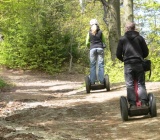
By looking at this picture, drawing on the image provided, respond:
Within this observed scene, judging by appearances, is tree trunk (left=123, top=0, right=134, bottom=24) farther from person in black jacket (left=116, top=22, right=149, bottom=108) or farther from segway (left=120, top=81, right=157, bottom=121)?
segway (left=120, top=81, right=157, bottom=121)

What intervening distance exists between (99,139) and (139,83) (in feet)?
5.68

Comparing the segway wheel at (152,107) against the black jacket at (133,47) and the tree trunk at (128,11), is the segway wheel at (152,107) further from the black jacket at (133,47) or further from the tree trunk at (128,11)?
the tree trunk at (128,11)

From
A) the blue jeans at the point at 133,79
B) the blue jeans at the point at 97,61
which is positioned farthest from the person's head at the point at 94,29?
the blue jeans at the point at 133,79

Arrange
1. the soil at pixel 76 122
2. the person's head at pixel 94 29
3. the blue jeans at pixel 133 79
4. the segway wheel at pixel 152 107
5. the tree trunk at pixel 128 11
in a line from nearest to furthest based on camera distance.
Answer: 1. the soil at pixel 76 122
2. the segway wheel at pixel 152 107
3. the blue jeans at pixel 133 79
4. the person's head at pixel 94 29
5. the tree trunk at pixel 128 11

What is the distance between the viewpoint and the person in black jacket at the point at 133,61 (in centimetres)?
625

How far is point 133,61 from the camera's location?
6270 mm

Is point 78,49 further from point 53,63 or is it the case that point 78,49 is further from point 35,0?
point 35,0

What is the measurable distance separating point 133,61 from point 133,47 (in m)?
0.27

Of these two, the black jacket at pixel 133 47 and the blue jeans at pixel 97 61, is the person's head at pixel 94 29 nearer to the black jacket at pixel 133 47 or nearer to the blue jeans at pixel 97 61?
the blue jeans at pixel 97 61

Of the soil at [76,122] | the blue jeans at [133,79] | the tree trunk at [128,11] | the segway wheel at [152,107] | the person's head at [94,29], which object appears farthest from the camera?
the tree trunk at [128,11]

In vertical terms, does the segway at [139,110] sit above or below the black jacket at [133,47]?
below

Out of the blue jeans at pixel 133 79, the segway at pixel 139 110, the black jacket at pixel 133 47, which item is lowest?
the segway at pixel 139 110

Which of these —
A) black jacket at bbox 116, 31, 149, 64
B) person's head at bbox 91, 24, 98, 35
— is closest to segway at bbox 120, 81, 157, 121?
black jacket at bbox 116, 31, 149, 64

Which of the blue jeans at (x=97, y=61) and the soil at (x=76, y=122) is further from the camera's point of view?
the blue jeans at (x=97, y=61)
